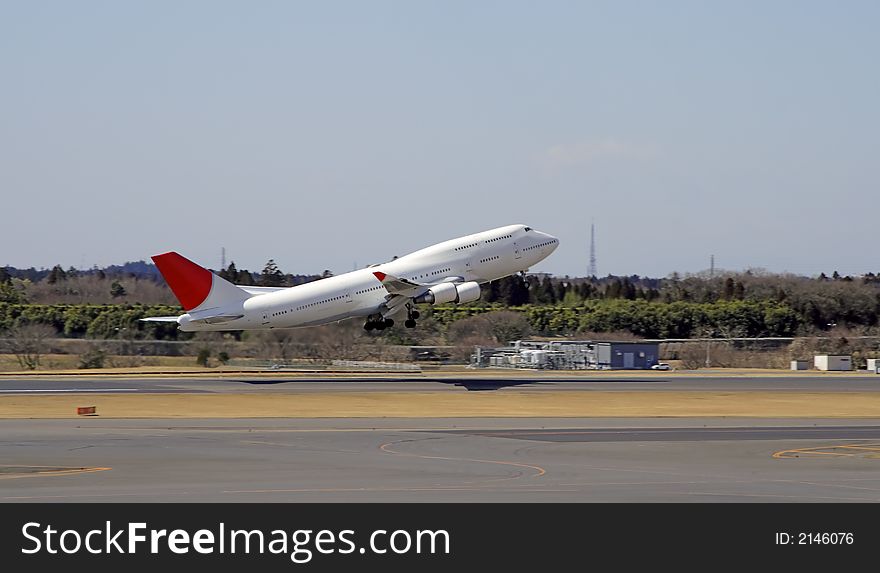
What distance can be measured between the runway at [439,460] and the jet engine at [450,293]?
24983 millimetres

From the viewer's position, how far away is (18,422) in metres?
47.7

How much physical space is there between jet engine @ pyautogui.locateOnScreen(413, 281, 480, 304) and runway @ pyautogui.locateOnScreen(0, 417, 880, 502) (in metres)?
25.0

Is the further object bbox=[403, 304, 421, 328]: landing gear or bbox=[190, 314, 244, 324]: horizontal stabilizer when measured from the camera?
bbox=[403, 304, 421, 328]: landing gear

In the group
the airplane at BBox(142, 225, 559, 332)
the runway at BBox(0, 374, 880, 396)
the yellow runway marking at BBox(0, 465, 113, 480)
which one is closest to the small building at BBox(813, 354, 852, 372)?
the runway at BBox(0, 374, 880, 396)

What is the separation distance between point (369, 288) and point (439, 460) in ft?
135

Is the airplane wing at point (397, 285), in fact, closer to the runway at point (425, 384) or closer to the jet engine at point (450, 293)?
the jet engine at point (450, 293)

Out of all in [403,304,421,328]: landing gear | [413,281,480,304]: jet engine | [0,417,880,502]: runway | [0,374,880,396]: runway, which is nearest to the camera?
[0,417,880,502]: runway

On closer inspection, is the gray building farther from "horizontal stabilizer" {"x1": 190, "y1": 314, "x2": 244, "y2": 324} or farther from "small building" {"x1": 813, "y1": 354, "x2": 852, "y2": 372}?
"horizontal stabilizer" {"x1": 190, "y1": 314, "x2": 244, "y2": 324}

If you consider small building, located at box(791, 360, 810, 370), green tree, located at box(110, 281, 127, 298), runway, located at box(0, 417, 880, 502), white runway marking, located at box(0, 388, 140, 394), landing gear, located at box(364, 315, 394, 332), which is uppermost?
green tree, located at box(110, 281, 127, 298)

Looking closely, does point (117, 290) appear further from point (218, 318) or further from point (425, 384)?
point (425, 384)

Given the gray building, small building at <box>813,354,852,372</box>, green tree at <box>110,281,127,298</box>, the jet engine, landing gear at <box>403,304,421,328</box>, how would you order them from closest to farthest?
1. the jet engine
2. landing gear at <box>403,304,421,328</box>
3. the gray building
4. small building at <box>813,354,852,372</box>
5. green tree at <box>110,281,127,298</box>

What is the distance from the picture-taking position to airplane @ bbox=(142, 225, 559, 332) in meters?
70.9
